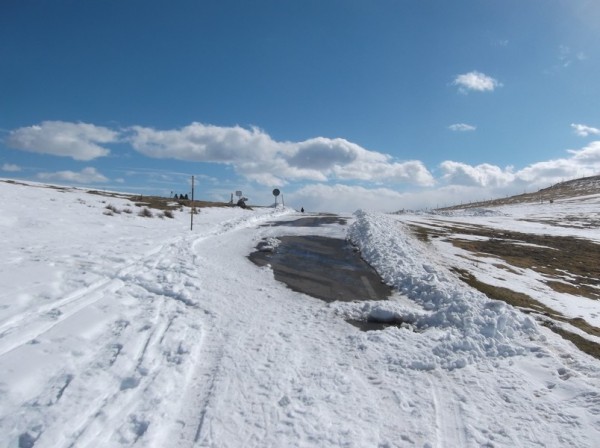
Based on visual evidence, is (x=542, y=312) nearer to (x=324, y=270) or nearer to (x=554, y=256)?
(x=324, y=270)

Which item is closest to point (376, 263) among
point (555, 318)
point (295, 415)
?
point (555, 318)


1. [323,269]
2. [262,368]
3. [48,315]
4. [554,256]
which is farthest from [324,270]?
[554,256]

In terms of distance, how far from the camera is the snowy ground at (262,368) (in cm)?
419

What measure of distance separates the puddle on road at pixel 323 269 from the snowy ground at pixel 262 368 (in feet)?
2.17

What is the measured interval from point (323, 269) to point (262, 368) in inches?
274

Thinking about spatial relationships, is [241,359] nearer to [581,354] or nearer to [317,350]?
[317,350]

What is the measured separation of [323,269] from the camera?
12320 millimetres

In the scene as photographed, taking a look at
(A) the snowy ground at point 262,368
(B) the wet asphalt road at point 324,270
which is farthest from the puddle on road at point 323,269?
(A) the snowy ground at point 262,368

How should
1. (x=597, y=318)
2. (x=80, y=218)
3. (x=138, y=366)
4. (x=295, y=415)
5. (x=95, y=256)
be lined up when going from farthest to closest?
(x=80, y=218), (x=95, y=256), (x=597, y=318), (x=138, y=366), (x=295, y=415)

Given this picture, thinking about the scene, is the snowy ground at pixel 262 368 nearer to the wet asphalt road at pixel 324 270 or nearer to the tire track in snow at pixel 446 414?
the tire track in snow at pixel 446 414

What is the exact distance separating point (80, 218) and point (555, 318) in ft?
60.1

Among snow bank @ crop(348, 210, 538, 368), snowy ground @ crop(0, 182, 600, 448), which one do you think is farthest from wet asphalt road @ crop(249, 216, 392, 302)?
snow bank @ crop(348, 210, 538, 368)

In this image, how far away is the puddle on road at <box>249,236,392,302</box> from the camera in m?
9.78

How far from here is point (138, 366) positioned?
5.24 metres
